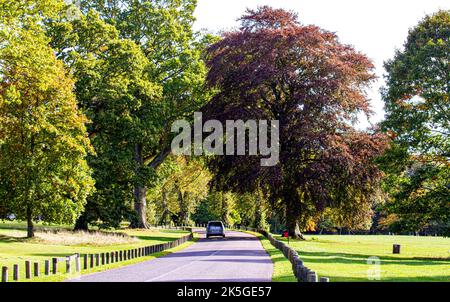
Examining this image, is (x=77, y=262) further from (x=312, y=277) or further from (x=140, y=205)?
(x=140, y=205)

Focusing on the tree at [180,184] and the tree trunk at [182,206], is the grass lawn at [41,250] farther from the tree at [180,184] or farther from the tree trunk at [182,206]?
the tree trunk at [182,206]

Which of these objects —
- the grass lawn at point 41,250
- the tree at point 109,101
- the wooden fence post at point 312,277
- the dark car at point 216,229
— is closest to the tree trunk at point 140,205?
the dark car at point 216,229

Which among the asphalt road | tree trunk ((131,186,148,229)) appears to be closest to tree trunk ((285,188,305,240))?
the asphalt road

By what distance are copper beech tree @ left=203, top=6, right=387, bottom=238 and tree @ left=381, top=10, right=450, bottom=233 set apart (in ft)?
31.4

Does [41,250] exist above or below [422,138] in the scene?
below

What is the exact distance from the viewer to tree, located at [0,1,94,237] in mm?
35656

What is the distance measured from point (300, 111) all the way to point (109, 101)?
15.4m

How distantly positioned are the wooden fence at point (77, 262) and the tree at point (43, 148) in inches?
264

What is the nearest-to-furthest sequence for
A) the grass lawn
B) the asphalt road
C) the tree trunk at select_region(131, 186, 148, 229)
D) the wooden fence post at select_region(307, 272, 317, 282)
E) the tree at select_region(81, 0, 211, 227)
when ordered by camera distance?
1. the wooden fence post at select_region(307, 272, 317, 282)
2. the asphalt road
3. the grass lawn
4. the tree at select_region(81, 0, 211, 227)
5. the tree trunk at select_region(131, 186, 148, 229)

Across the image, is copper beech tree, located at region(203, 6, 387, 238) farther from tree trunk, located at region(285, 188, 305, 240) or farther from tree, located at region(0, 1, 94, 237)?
tree, located at region(0, 1, 94, 237)

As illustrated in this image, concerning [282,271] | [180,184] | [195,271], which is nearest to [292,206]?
[282,271]

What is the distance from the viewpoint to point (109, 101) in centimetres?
5362
